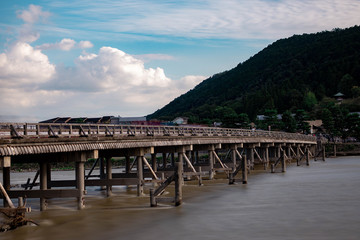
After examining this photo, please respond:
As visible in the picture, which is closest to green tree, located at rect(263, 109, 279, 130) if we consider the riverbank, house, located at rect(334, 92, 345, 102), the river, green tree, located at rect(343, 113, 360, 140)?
green tree, located at rect(343, 113, 360, 140)

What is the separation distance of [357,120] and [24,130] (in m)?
99.5

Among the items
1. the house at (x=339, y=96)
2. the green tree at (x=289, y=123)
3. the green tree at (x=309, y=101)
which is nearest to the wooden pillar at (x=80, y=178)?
the green tree at (x=289, y=123)

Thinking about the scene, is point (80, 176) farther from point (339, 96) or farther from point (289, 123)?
point (339, 96)

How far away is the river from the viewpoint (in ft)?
68.7

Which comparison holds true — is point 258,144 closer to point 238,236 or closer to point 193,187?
point 193,187

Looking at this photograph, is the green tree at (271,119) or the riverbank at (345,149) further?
the green tree at (271,119)

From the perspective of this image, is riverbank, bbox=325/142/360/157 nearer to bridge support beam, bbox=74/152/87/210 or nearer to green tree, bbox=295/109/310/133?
green tree, bbox=295/109/310/133

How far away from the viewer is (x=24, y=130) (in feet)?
74.1

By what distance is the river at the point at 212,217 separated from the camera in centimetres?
2095

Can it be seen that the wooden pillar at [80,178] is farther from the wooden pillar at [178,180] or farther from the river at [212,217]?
the wooden pillar at [178,180]

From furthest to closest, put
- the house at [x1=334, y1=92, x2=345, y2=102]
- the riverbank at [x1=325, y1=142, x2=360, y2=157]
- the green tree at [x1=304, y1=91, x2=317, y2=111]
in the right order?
1. the house at [x1=334, y1=92, x2=345, y2=102]
2. the green tree at [x1=304, y1=91, x2=317, y2=111]
3. the riverbank at [x1=325, y1=142, x2=360, y2=157]

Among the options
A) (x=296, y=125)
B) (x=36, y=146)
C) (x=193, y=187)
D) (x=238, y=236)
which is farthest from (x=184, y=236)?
(x=296, y=125)

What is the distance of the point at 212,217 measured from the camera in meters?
24.9

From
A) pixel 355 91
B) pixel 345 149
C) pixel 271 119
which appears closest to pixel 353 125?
pixel 345 149
